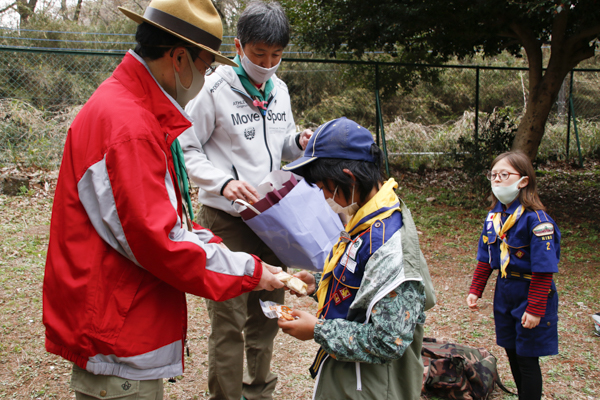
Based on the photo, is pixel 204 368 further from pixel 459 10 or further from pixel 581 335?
pixel 459 10

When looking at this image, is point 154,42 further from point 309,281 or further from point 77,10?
point 77,10

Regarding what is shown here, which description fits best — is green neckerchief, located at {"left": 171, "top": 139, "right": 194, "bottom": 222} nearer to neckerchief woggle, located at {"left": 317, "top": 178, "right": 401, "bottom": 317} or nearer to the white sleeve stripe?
the white sleeve stripe

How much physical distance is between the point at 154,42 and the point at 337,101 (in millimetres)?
14522

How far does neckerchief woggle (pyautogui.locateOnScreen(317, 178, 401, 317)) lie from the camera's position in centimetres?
168

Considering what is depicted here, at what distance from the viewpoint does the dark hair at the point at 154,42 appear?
162 cm

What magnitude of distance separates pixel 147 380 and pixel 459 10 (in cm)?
714

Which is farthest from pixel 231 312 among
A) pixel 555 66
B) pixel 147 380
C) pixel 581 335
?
pixel 555 66

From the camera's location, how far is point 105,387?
4.96ft

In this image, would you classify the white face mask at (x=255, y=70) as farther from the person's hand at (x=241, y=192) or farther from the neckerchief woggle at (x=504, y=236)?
the neckerchief woggle at (x=504, y=236)

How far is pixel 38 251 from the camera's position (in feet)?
18.1

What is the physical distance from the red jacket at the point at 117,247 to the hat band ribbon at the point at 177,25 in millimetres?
255

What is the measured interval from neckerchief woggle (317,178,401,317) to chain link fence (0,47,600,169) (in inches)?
220

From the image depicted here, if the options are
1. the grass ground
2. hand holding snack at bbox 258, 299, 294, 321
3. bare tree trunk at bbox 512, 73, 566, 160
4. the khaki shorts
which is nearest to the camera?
the khaki shorts

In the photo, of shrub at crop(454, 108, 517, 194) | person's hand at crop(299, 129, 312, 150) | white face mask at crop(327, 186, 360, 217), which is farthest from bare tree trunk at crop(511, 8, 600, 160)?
white face mask at crop(327, 186, 360, 217)
